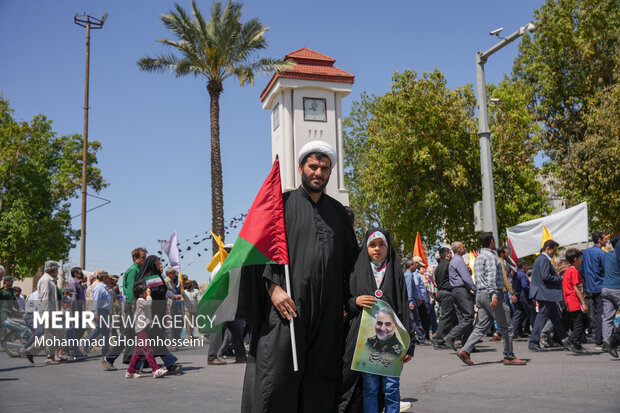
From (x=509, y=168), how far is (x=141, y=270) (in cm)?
2395

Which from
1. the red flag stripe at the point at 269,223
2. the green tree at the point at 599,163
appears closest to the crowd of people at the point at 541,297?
the red flag stripe at the point at 269,223

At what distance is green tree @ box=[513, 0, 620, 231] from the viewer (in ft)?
80.0

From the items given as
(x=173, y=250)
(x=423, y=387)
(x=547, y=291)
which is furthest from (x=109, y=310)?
(x=547, y=291)

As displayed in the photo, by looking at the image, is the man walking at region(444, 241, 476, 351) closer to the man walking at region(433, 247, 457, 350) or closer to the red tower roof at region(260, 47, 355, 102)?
the man walking at region(433, 247, 457, 350)

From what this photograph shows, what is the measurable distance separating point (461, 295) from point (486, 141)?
487 centimetres

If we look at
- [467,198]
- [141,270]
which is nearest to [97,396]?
[141,270]

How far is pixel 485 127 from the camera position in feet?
46.8

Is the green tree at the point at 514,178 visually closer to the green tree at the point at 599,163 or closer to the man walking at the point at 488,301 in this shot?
the green tree at the point at 599,163

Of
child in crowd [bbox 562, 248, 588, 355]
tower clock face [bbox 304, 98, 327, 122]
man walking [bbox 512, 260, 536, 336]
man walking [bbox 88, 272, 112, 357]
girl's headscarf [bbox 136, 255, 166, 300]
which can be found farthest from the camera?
tower clock face [bbox 304, 98, 327, 122]

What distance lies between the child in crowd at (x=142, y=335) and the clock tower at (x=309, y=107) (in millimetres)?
24698

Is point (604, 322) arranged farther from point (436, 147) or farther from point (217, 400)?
point (436, 147)

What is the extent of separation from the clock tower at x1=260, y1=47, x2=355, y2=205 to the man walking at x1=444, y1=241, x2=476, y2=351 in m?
23.3

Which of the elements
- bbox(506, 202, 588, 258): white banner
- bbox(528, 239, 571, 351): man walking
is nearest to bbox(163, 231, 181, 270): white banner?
bbox(506, 202, 588, 258): white banner

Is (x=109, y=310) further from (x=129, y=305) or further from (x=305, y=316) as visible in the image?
(x=305, y=316)
